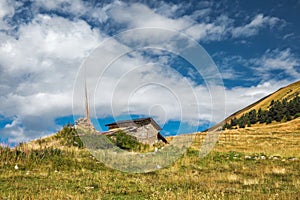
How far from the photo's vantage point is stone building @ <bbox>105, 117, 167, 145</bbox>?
3822cm

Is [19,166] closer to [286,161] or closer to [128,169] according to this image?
[128,169]

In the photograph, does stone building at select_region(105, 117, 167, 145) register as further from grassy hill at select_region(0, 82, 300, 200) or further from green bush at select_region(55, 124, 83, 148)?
grassy hill at select_region(0, 82, 300, 200)

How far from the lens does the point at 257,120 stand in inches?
5541

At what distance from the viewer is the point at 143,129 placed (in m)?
39.5

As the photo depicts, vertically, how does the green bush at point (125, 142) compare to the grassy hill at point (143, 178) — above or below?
above

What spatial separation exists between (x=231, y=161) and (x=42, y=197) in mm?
16634

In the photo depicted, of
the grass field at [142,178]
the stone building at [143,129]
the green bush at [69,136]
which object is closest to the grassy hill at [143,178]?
A: the grass field at [142,178]

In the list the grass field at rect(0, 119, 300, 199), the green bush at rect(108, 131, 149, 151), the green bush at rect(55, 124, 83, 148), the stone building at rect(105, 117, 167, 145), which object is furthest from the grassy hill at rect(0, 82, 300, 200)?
the stone building at rect(105, 117, 167, 145)

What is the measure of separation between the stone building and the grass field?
44.8ft

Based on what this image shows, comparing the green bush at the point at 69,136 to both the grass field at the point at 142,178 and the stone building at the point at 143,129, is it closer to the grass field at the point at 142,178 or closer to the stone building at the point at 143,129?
A: the stone building at the point at 143,129

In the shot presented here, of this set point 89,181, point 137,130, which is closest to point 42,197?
point 89,181

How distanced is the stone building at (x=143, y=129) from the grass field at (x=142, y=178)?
13.7 meters

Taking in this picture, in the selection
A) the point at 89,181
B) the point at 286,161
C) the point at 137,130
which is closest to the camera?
the point at 89,181

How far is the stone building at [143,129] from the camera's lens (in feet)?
125
